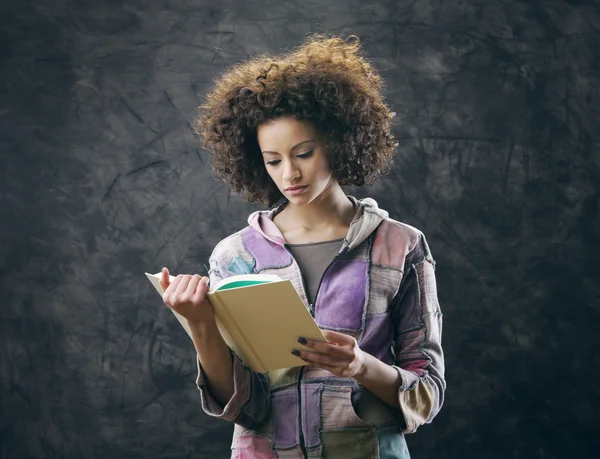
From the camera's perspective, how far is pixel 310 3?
2857 millimetres

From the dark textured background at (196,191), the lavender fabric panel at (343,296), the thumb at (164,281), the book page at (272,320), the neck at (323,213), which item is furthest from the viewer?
the dark textured background at (196,191)

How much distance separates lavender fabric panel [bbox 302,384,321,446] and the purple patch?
12 centimetres

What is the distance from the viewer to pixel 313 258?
5.47ft

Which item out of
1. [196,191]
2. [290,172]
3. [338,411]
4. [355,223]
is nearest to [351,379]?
[338,411]

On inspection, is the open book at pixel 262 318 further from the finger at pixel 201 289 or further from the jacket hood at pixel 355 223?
the jacket hood at pixel 355 223

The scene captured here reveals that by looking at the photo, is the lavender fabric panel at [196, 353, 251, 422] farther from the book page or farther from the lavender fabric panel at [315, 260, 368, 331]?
the lavender fabric panel at [315, 260, 368, 331]

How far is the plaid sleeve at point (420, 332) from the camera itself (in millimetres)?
1606

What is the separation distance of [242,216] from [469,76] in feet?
2.89

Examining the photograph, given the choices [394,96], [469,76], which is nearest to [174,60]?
[394,96]

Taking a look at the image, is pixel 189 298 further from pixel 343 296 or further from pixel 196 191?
pixel 196 191

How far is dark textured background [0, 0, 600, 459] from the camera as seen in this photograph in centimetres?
285

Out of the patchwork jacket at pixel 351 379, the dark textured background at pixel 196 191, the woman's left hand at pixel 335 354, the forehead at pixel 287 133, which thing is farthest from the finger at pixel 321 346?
the dark textured background at pixel 196 191

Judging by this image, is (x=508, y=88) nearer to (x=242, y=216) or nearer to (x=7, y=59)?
(x=242, y=216)

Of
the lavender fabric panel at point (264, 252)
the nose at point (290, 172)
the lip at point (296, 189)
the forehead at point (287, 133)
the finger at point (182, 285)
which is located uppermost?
the forehead at point (287, 133)
